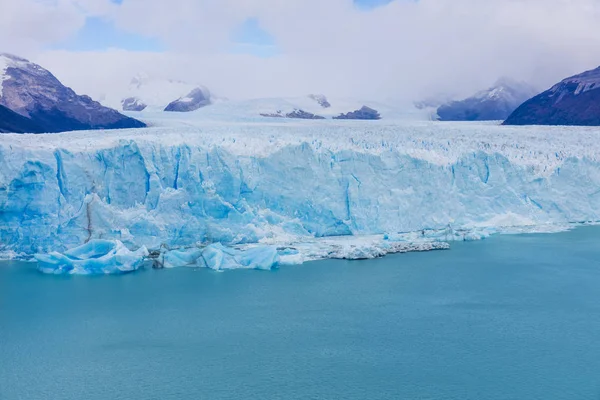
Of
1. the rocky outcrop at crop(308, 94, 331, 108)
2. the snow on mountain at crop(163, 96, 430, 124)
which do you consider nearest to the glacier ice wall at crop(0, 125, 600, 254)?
the snow on mountain at crop(163, 96, 430, 124)

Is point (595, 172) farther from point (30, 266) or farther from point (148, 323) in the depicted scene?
point (30, 266)

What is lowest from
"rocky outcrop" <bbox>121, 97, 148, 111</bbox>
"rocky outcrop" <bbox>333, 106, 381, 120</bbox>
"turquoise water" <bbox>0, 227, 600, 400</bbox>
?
"turquoise water" <bbox>0, 227, 600, 400</bbox>

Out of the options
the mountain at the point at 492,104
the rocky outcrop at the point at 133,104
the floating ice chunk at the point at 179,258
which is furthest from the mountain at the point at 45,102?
the mountain at the point at 492,104

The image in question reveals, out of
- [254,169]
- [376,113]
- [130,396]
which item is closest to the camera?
[130,396]

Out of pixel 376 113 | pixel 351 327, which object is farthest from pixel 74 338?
pixel 376 113

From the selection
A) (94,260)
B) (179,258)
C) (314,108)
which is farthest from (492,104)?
(94,260)

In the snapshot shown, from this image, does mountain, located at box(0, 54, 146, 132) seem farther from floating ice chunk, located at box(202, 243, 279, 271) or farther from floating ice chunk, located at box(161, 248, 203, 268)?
floating ice chunk, located at box(202, 243, 279, 271)
